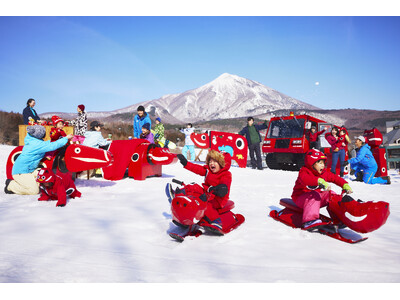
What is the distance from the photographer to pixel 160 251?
2408 mm

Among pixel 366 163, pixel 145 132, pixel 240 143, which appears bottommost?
pixel 366 163

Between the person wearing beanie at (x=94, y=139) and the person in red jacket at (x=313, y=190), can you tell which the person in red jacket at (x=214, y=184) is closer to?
the person in red jacket at (x=313, y=190)

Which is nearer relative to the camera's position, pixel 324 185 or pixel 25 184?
pixel 324 185

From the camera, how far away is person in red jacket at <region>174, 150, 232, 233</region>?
2801mm

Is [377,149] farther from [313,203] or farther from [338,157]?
[313,203]

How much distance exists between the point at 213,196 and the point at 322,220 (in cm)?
117

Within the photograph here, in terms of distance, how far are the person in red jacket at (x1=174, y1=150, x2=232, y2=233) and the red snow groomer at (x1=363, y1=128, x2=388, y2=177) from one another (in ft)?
22.6

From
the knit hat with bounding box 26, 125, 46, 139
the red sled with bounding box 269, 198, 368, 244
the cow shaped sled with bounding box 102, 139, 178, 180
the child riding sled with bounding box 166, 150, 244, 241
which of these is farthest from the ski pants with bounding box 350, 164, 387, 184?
the knit hat with bounding box 26, 125, 46, 139

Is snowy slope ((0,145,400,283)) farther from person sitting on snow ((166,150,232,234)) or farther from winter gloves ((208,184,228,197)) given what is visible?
winter gloves ((208,184,228,197))

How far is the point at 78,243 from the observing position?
2.52m

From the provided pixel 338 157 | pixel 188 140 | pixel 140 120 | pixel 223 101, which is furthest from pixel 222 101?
pixel 140 120

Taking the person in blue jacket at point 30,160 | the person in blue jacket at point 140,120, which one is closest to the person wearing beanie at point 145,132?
the person in blue jacket at point 140,120

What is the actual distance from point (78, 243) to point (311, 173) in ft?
7.66

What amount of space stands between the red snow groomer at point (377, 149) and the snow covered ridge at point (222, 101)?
73292 millimetres
